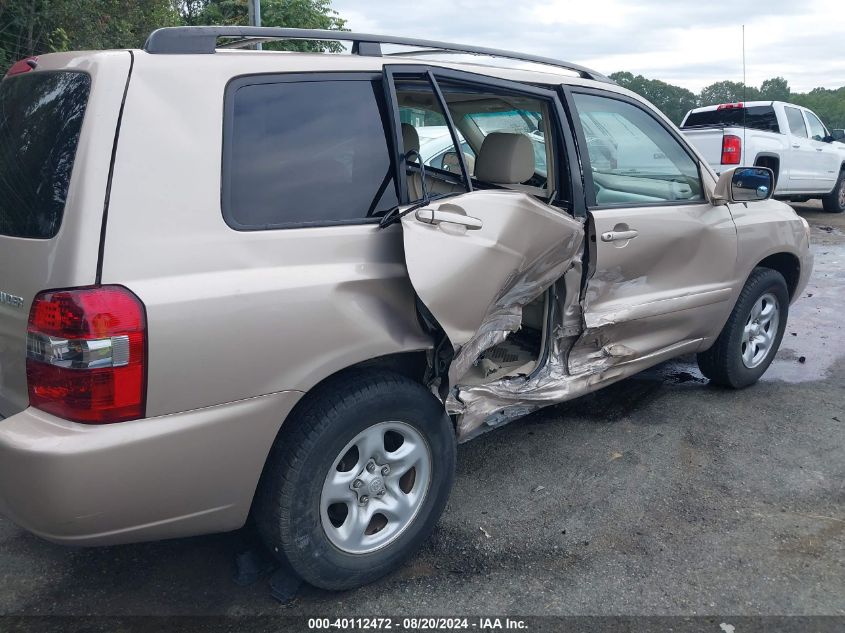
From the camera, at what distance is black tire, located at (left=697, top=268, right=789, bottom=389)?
14.2 feet

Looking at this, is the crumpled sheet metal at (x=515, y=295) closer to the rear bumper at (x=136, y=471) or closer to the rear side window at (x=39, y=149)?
the rear bumper at (x=136, y=471)

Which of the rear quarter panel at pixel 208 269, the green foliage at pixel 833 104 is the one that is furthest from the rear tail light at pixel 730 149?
the green foliage at pixel 833 104

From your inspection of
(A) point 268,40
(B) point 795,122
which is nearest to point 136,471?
(A) point 268,40

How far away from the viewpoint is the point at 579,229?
124 inches

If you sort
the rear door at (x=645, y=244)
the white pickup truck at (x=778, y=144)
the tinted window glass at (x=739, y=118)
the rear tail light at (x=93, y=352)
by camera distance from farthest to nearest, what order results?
the tinted window glass at (x=739, y=118), the white pickup truck at (x=778, y=144), the rear door at (x=645, y=244), the rear tail light at (x=93, y=352)

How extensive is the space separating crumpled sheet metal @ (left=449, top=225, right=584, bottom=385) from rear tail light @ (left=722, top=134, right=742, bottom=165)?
8599 millimetres

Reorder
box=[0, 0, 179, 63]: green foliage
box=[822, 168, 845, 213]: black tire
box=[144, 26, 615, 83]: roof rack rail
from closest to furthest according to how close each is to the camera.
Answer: box=[144, 26, 615, 83]: roof rack rail
box=[0, 0, 179, 63]: green foliage
box=[822, 168, 845, 213]: black tire

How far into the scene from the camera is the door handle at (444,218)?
101 inches

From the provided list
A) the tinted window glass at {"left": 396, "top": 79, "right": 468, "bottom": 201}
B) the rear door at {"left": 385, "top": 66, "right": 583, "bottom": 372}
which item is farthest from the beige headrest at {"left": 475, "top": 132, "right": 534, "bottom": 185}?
the tinted window glass at {"left": 396, "top": 79, "right": 468, "bottom": 201}

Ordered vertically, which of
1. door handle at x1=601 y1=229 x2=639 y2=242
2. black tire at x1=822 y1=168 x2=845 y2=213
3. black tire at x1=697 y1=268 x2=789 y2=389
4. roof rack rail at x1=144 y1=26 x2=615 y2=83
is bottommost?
black tire at x1=822 y1=168 x2=845 y2=213

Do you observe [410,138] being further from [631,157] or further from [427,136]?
[631,157]

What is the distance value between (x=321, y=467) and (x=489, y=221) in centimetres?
107

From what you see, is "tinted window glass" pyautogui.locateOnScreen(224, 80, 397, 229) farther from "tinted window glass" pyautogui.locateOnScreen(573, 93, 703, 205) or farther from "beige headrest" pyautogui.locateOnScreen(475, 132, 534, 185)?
"tinted window glass" pyautogui.locateOnScreen(573, 93, 703, 205)

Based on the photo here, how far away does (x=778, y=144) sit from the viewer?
38.8ft
